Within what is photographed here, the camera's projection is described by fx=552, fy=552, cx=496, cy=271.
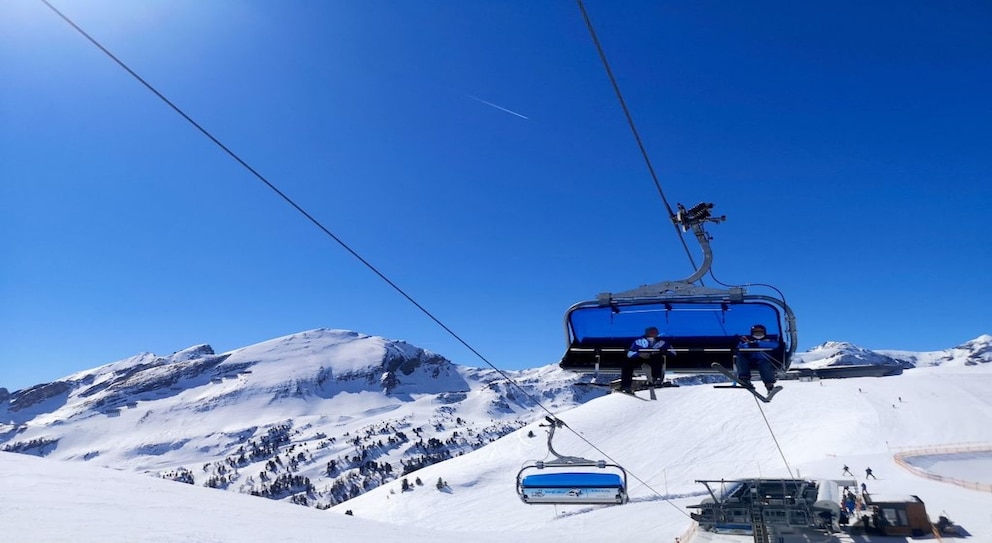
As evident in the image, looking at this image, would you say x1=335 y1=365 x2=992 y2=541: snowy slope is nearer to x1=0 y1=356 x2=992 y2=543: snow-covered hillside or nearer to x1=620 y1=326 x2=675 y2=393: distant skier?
x1=0 y1=356 x2=992 y2=543: snow-covered hillside

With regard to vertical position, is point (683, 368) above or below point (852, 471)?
above

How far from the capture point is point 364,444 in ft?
633

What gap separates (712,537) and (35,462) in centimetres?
2379

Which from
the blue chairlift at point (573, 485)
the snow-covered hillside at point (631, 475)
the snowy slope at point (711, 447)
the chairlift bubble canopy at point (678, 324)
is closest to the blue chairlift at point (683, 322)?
the chairlift bubble canopy at point (678, 324)

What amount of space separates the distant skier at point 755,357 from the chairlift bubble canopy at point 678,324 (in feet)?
0.29

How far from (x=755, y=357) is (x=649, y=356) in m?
1.76

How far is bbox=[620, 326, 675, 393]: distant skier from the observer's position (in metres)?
10.0

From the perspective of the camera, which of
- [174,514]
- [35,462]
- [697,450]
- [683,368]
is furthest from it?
[697,450]

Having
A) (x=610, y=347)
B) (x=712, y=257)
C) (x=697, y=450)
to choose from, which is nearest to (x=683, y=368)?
(x=610, y=347)

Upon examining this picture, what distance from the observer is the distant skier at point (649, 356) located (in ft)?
32.9

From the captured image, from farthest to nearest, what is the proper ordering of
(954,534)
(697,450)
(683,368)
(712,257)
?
(697,450)
(954,534)
(683,368)
(712,257)

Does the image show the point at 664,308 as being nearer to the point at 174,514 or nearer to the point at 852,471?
the point at 174,514

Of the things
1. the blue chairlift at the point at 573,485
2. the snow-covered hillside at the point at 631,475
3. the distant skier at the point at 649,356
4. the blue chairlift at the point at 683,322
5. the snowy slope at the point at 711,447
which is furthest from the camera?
the snowy slope at the point at 711,447

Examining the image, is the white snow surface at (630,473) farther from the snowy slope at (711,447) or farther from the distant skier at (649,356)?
the distant skier at (649,356)
